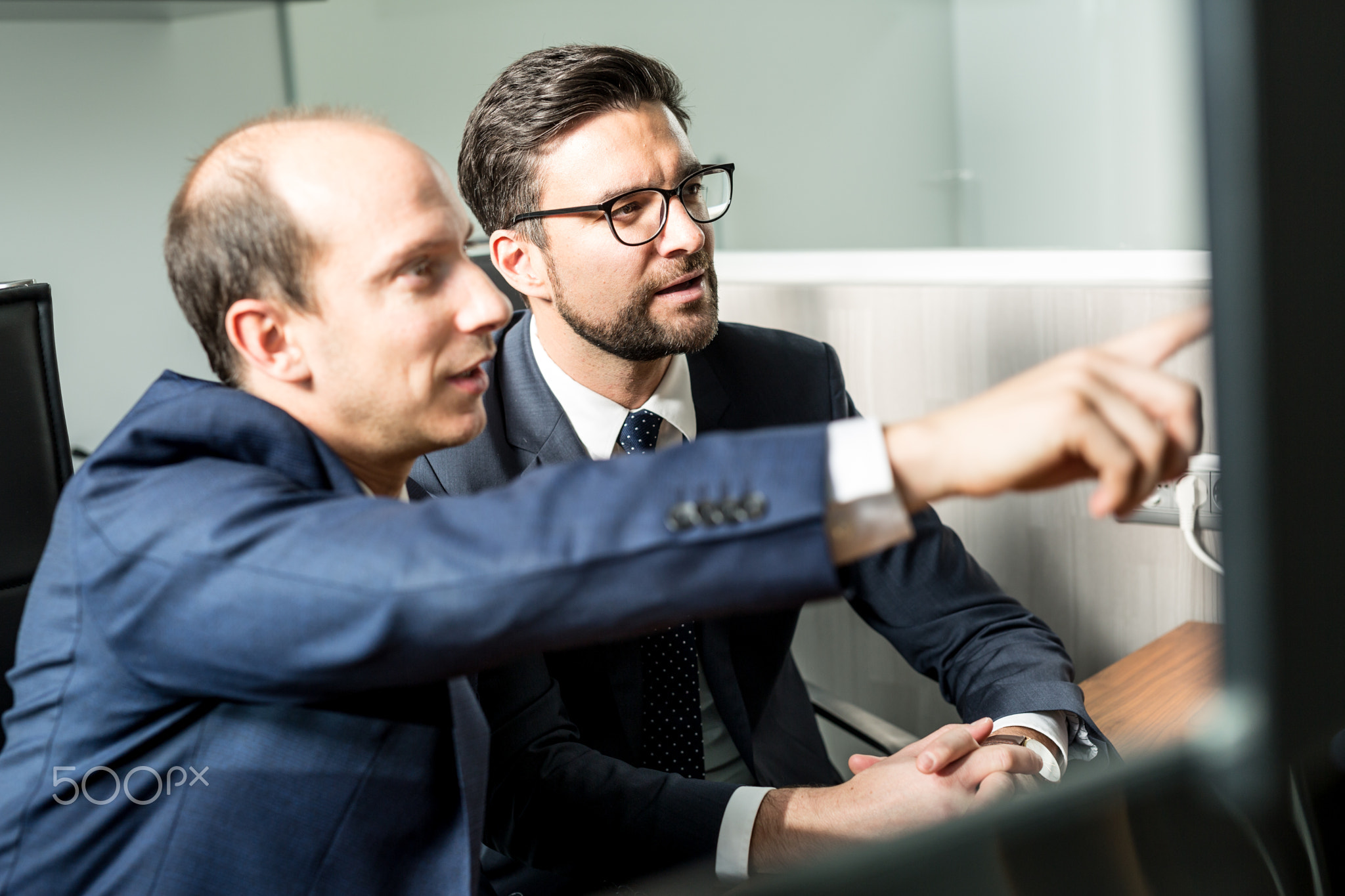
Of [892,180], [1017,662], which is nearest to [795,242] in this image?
[892,180]

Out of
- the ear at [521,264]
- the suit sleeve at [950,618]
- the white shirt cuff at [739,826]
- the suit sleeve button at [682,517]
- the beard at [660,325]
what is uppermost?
the ear at [521,264]

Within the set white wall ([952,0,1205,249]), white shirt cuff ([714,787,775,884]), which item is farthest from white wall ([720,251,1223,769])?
white wall ([952,0,1205,249])

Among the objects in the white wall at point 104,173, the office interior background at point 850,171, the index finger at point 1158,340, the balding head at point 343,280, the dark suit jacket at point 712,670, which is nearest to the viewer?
the index finger at point 1158,340

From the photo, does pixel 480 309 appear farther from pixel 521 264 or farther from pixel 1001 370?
pixel 1001 370

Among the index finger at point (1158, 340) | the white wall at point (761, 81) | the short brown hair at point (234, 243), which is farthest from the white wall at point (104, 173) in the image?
the index finger at point (1158, 340)

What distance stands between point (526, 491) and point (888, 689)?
1.18 metres

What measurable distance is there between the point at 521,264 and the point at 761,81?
8.85ft

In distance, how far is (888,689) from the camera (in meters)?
1.56

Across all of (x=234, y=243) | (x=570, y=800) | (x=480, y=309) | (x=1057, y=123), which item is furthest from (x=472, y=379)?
(x=1057, y=123)

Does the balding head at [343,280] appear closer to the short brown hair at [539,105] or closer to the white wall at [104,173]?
the short brown hair at [539,105]

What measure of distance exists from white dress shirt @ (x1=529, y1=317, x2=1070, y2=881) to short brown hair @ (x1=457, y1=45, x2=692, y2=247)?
0.15 m

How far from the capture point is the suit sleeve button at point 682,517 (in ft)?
1.44

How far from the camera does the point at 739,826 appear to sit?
912mm

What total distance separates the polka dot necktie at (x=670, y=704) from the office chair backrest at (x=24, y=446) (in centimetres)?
55
